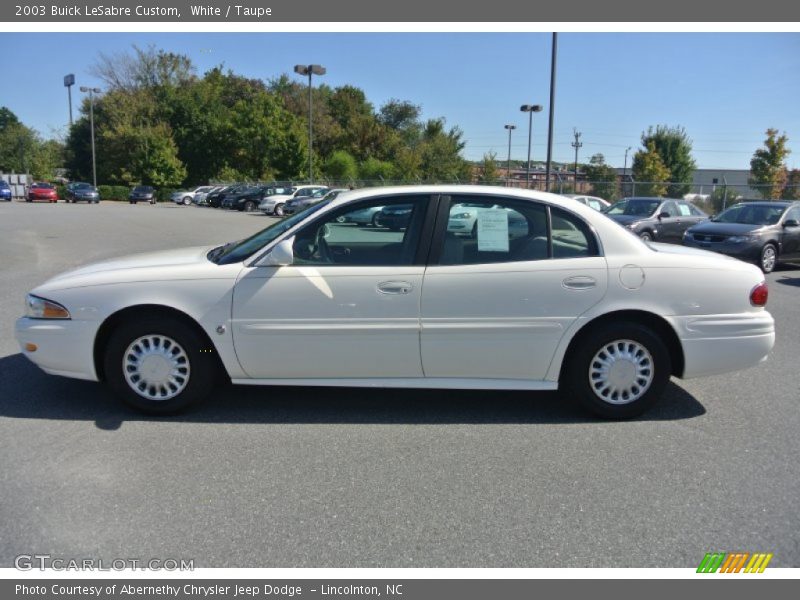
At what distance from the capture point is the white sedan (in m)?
4.38

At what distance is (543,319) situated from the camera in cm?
441

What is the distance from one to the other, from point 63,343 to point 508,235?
3218 mm

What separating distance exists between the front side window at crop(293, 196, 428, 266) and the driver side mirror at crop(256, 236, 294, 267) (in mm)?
129

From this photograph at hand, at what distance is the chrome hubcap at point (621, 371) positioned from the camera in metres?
4.51

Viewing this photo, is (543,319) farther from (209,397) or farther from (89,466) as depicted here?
(89,466)

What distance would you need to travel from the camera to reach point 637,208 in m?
16.9

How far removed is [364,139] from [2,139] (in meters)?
52.8

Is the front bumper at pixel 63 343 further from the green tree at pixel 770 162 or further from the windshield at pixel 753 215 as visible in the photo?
the green tree at pixel 770 162

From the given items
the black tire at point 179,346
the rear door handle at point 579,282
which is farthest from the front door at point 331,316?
the rear door handle at point 579,282

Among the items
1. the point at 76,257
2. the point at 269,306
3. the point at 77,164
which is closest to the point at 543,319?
the point at 269,306

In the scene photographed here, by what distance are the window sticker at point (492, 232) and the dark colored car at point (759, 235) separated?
10.0 metres

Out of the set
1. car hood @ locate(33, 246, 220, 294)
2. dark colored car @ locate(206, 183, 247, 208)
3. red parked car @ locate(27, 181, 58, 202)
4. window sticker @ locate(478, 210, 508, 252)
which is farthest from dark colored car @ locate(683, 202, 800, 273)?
red parked car @ locate(27, 181, 58, 202)

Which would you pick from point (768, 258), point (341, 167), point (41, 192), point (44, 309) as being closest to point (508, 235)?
point (44, 309)

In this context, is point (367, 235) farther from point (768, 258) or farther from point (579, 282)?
point (768, 258)
